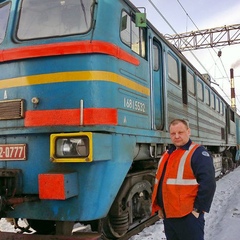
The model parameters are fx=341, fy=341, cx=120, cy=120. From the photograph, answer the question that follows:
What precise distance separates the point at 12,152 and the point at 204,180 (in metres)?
2.23

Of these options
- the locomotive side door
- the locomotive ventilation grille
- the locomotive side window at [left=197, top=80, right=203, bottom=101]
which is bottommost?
the locomotive ventilation grille

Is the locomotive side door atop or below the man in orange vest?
atop

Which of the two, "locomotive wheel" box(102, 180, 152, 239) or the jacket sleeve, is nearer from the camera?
the jacket sleeve

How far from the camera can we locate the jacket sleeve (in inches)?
108

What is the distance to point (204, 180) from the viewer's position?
276 centimetres

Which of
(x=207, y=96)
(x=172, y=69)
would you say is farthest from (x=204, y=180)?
(x=207, y=96)

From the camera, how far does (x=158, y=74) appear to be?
560 cm

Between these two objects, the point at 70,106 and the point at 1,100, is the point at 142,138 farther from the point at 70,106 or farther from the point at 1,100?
the point at 1,100

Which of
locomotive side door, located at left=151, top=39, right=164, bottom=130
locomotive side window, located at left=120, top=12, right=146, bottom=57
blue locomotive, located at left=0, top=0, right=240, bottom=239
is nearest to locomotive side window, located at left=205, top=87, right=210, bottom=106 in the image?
locomotive side door, located at left=151, top=39, right=164, bottom=130

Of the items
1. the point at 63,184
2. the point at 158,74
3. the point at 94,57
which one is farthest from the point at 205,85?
the point at 63,184

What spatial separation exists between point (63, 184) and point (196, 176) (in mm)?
1337

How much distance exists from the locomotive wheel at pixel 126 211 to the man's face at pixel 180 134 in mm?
1580

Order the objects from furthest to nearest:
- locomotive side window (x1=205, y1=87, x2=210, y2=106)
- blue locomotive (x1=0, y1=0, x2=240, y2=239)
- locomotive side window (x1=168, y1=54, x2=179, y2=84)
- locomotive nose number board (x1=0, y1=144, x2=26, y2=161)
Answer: locomotive side window (x1=205, y1=87, x2=210, y2=106)
locomotive side window (x1=168, y1=54, x2=179, y2=84)
locomotive nose number board (x1=0, y1=144, x2=26, y2=161)
blue locomotive (x1=0, y1=0, x2=240, y2=239)

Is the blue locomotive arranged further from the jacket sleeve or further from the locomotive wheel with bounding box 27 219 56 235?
the jacket sleeve
